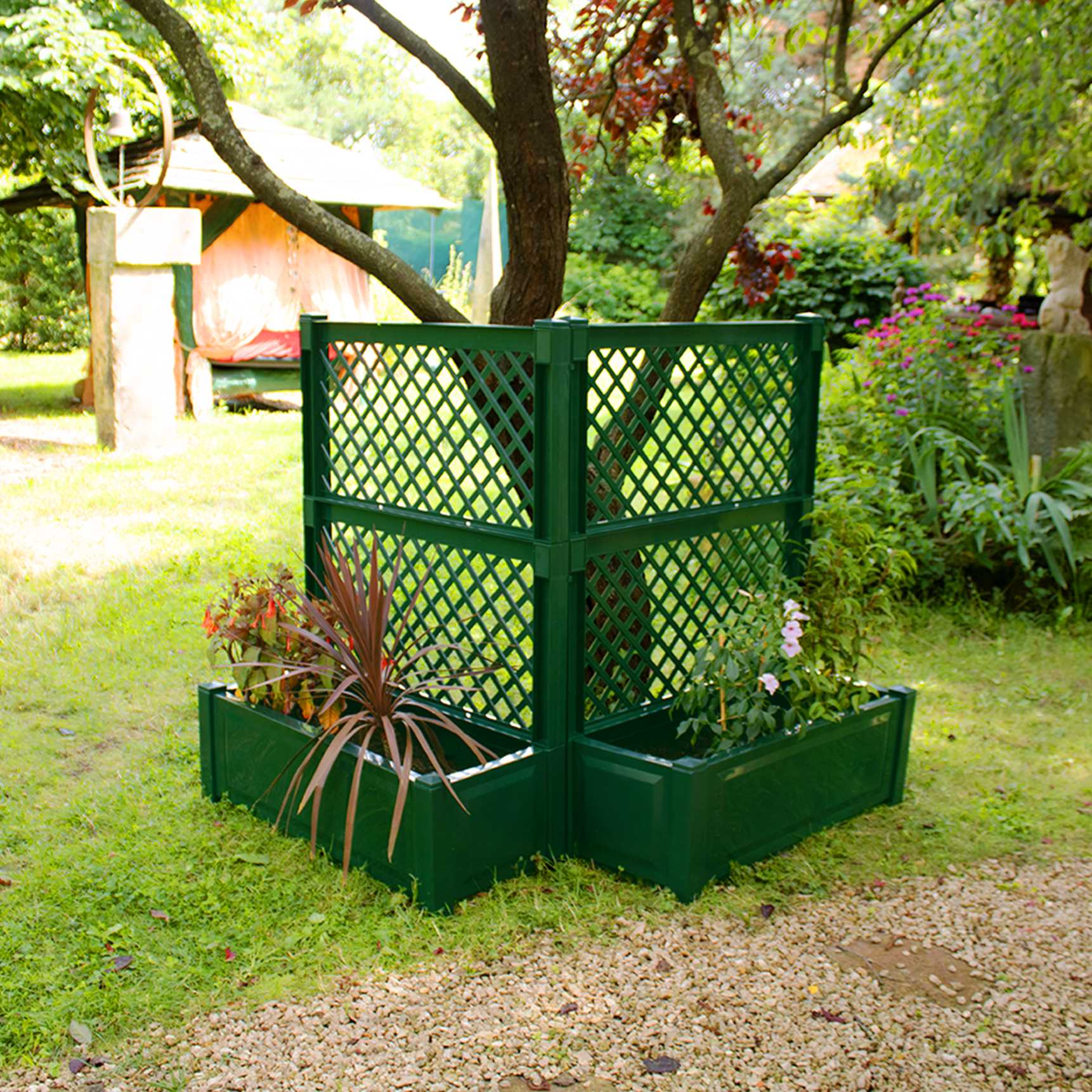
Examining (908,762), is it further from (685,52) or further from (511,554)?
(685,52)

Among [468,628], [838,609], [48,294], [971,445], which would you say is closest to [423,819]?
[468,628]

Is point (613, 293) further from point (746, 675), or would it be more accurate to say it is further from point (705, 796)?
point (705, 796)

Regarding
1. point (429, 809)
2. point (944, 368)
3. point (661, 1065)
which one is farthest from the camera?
point (944, 368)

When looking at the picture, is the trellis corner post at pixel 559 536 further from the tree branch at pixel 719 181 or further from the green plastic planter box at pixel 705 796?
the tree branch at pixel 719 181

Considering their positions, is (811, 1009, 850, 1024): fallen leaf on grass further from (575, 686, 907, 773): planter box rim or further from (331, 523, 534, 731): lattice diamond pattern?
(331, 523, 534, 731): lattice diamond pattern

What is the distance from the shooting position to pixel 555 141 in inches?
177

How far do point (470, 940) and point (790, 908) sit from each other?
0.90m

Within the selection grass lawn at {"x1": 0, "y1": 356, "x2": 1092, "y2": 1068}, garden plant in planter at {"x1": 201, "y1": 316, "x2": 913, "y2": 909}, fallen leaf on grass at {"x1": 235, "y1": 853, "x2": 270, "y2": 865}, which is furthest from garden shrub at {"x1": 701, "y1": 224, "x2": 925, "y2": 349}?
fallen leaf on grass at {"x1": 235, "y1": 853, "x2": 270, "y2": 865}

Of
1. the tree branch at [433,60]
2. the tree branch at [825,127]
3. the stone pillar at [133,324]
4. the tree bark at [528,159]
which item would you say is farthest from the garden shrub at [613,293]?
the tree bark at [528,159]

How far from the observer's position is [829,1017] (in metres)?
2.93

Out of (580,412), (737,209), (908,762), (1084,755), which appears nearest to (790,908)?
(908,762)

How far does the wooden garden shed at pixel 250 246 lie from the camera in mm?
12008

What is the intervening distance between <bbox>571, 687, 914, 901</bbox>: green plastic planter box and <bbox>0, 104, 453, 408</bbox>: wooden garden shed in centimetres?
896

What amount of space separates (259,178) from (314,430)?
37.9 inches
